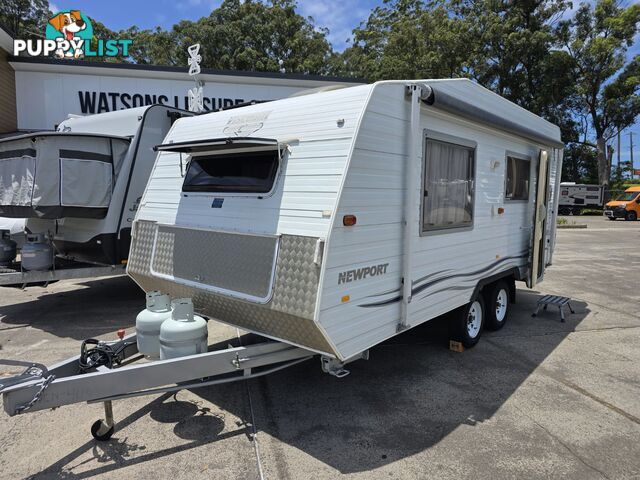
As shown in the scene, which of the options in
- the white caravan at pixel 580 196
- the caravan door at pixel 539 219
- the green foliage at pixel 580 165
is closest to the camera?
the caravan door at pixel 539 219

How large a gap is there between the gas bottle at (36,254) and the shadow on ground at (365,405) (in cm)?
316

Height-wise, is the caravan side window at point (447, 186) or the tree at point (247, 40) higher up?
the tree at point (247, 40)

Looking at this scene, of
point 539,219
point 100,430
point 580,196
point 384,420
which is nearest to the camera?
point 100,430

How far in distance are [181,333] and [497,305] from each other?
4439mm

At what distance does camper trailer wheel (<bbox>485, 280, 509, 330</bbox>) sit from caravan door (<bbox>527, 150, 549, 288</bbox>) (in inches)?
23.9

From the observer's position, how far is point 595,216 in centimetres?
3369

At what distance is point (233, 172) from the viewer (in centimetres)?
409

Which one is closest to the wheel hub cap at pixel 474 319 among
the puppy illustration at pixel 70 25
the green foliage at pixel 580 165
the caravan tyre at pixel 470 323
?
the caravan tyre at pixel 470 323

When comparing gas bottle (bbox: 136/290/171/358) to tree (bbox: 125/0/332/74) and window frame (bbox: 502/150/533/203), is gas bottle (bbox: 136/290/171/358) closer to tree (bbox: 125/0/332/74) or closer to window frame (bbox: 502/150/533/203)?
window frame (bbox: 502/150/533/203)

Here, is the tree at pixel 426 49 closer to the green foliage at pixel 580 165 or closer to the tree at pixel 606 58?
the tree at pixel 606 58

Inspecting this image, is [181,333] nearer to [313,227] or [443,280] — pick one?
[313,227]

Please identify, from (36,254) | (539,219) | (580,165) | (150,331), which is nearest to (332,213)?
(150,331)

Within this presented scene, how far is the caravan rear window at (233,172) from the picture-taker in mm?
3789

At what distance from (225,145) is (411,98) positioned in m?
1.62
